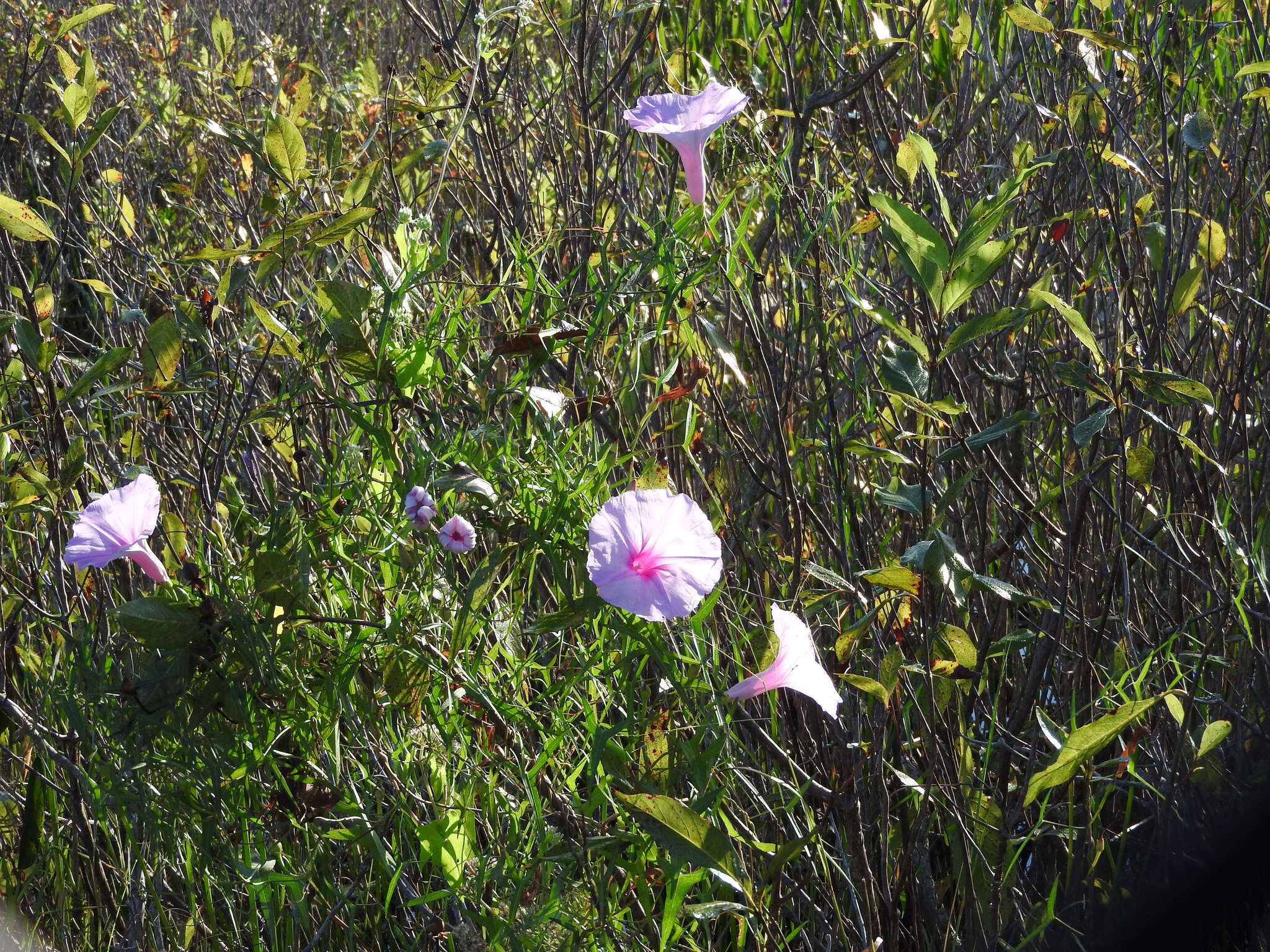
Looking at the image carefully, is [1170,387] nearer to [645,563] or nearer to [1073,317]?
[1073,317]

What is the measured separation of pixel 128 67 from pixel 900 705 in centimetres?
333

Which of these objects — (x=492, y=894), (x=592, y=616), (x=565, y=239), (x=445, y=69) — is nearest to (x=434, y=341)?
(x=592, y=616)

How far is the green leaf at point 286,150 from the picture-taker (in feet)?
3.92

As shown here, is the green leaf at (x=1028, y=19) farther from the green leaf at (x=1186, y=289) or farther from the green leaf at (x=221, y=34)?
the green leaf at (x=221, y=34)

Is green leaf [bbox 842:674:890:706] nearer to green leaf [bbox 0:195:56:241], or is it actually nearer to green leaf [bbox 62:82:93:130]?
green leaf [bbox 0:195:56:241]

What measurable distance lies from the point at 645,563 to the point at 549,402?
0.28 m

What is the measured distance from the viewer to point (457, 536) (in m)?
1.01

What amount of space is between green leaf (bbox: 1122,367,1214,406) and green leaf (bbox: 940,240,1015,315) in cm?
18

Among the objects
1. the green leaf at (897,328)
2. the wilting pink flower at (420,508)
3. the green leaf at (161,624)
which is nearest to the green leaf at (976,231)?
the green leaf at (897,328)

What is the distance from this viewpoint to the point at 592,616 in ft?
3.26

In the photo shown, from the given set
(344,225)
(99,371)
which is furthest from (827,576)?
(99,371)

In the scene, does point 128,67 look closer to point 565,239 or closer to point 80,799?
point 565,239

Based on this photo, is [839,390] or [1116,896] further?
[839,390]

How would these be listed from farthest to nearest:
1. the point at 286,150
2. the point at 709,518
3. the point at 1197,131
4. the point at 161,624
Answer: the point at 709,518 < the point at 1197,131 < the point at 286,150 < the point at 161,624
